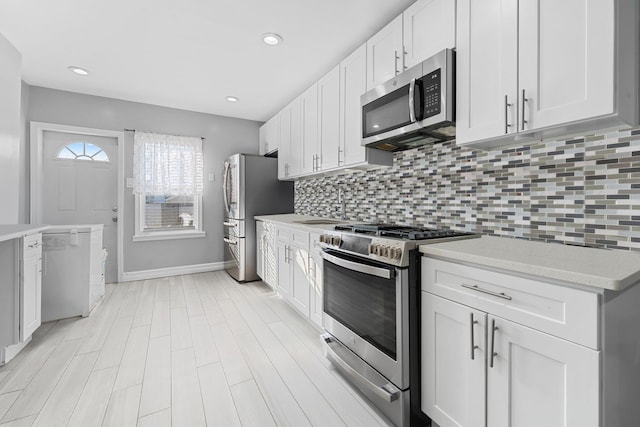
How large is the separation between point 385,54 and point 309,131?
49.1 inches

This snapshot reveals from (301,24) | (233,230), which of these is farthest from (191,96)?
(301,24)

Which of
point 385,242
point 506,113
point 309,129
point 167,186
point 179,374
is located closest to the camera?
point 506,113

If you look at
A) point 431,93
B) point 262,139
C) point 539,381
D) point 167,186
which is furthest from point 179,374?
point 262,139

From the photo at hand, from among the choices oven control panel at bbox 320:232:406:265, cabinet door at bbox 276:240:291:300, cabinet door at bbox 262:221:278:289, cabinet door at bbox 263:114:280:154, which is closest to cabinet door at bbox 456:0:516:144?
oven control panel at bbox 320:232:406:265

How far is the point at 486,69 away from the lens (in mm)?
1449

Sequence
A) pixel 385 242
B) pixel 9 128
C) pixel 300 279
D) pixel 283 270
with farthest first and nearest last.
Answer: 1. pixel 283 270
2. pixel 300 279
3. pixel 9 128
4. pixel 385 242

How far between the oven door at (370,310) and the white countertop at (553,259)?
282 millimetres

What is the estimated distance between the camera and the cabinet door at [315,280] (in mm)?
2299

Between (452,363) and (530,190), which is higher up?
(530,190)

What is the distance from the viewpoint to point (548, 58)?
1.22 metres

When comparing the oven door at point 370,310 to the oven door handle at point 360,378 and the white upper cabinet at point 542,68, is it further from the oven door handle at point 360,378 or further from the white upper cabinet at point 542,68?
the white upper cabinet at point 542,68

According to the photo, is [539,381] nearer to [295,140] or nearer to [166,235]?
[295,140]

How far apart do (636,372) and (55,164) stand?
535 cm

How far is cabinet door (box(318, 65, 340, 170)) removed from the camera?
2.66 m
